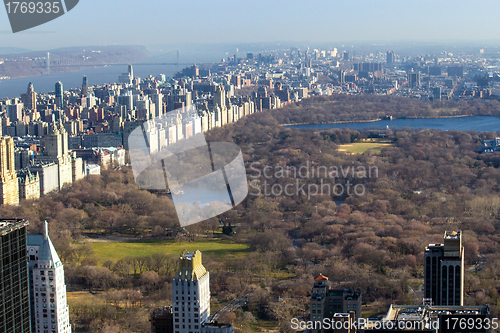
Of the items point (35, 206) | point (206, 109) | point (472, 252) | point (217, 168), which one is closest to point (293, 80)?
point (206, 109)

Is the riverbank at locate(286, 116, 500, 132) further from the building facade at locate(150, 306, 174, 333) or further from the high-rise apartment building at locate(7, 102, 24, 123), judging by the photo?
the building facade at locate(150, 306, 174, 333)

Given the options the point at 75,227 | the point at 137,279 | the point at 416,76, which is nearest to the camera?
the point at 137,279

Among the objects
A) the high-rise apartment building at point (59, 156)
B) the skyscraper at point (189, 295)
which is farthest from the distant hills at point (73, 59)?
the skyscraper at point (189, 295)

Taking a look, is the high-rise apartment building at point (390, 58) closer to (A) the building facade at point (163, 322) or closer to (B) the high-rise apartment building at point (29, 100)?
(B) the high-rise apartment building at point (29, 100)

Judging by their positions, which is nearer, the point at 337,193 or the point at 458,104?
the point at 337,193

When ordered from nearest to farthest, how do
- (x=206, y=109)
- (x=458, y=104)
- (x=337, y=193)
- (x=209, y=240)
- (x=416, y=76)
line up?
(x=209, y=240), (x=337, y=193), (x=206, y=109), (x=458, y=104), (x=416, y=76)

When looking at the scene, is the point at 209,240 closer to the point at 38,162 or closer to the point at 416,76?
the point at 38,162

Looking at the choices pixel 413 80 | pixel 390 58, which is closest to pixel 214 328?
pixel 413 80
